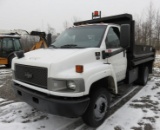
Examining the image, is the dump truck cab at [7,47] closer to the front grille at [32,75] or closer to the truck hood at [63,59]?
the front grille at [32,75]

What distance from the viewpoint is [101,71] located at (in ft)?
12.4

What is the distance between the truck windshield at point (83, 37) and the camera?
4332 mm

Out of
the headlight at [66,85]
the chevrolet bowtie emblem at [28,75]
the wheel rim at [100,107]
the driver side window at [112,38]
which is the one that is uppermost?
the driver side window at [112,38]

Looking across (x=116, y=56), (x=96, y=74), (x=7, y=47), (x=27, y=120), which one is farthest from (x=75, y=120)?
(x=7, y=47)

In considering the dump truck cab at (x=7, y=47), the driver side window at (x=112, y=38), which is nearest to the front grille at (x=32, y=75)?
the driver side window at (x=112, y=38)

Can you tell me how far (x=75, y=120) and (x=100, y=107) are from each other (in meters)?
0.72

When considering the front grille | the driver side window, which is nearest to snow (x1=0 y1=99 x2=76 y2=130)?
the front grille

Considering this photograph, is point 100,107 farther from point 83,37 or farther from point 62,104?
point 83,37

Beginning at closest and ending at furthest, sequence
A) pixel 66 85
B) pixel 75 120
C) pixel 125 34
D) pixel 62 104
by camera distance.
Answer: pixel 62 104 → pixel 66 85 → pixel 125 34 → pixel 75 120

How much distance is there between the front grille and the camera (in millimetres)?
3432

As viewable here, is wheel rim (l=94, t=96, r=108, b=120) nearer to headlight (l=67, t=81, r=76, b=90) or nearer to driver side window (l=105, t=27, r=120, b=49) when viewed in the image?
headlight (l=67, t=81, r=76, b=90)

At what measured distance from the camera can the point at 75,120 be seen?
4285 mm

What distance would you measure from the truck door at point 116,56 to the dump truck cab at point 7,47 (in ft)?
32.0

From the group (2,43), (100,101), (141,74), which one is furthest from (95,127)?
(2,43)
